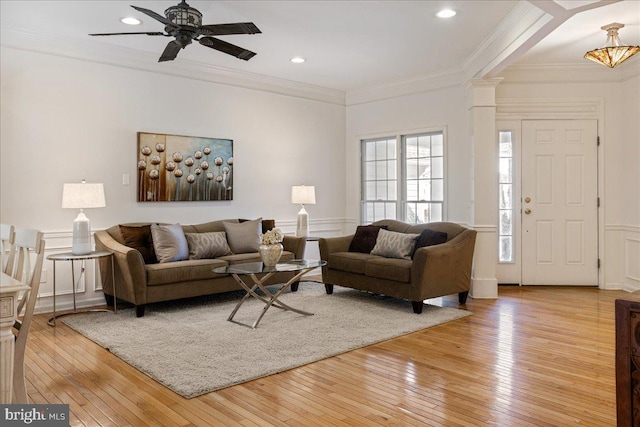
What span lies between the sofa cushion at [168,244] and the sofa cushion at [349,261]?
5.39ft

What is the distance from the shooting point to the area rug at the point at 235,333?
127 inches

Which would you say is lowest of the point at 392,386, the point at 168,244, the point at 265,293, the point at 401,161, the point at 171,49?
the point at 392,386

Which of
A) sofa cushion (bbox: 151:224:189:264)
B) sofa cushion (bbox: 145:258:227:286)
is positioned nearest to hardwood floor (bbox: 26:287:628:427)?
sofa cushion (bbox: 145:258:227:286)

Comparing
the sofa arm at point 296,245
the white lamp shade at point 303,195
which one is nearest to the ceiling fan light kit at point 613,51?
the white lamp shade at point 303,195

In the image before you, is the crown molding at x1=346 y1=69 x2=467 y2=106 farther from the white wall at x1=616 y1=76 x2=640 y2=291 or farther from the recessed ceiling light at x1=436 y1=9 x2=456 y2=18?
the white wall at x1=616 y1=76 x2=640 y2=291

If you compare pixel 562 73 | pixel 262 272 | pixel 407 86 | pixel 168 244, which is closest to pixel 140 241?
pixel 168 244

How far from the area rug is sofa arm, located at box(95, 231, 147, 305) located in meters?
0.21

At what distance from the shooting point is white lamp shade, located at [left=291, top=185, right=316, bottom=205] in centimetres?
657

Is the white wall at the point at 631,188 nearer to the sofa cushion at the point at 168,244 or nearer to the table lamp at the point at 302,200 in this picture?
the table lamp at the point at 302,200

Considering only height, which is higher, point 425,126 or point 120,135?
point 425,126

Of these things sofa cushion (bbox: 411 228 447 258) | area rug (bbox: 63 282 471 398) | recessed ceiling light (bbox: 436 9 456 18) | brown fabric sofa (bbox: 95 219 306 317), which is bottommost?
area rug (bbox: 63 282 471 398)

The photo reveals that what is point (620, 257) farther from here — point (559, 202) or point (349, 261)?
point (349, 261)

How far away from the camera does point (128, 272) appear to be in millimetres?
4527

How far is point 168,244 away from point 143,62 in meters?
2.12
